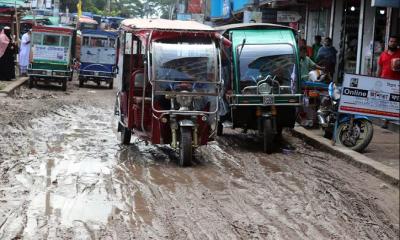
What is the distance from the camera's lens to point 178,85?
987cm

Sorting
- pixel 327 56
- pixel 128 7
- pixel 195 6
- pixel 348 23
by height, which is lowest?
pixel 327 56

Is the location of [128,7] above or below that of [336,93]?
above

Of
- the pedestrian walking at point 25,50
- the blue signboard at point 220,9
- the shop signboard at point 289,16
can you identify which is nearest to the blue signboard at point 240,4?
the blue signboard at point 220,9

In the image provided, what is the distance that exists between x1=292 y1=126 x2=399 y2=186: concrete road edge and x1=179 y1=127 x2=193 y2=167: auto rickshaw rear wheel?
2.53 m

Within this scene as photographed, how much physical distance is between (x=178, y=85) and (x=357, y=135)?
3.13m

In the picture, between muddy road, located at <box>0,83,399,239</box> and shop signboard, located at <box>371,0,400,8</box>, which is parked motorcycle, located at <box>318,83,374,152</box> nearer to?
muddy road, located at <box>0,83,399,239</box>

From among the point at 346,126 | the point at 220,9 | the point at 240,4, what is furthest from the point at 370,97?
the point at 220,9

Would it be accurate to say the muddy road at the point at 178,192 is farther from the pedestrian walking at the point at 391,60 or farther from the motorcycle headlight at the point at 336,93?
the pedestrian walking at the point at 391,60

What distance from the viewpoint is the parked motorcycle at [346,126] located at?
10398 millimetres

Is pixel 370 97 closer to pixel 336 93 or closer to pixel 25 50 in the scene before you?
pixel 336 93

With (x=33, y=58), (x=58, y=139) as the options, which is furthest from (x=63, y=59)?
(x=58, y=139)

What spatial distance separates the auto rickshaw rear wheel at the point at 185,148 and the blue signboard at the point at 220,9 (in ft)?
81.4

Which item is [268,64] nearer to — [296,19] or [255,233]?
[255,233]

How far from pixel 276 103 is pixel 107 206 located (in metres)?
5.02
